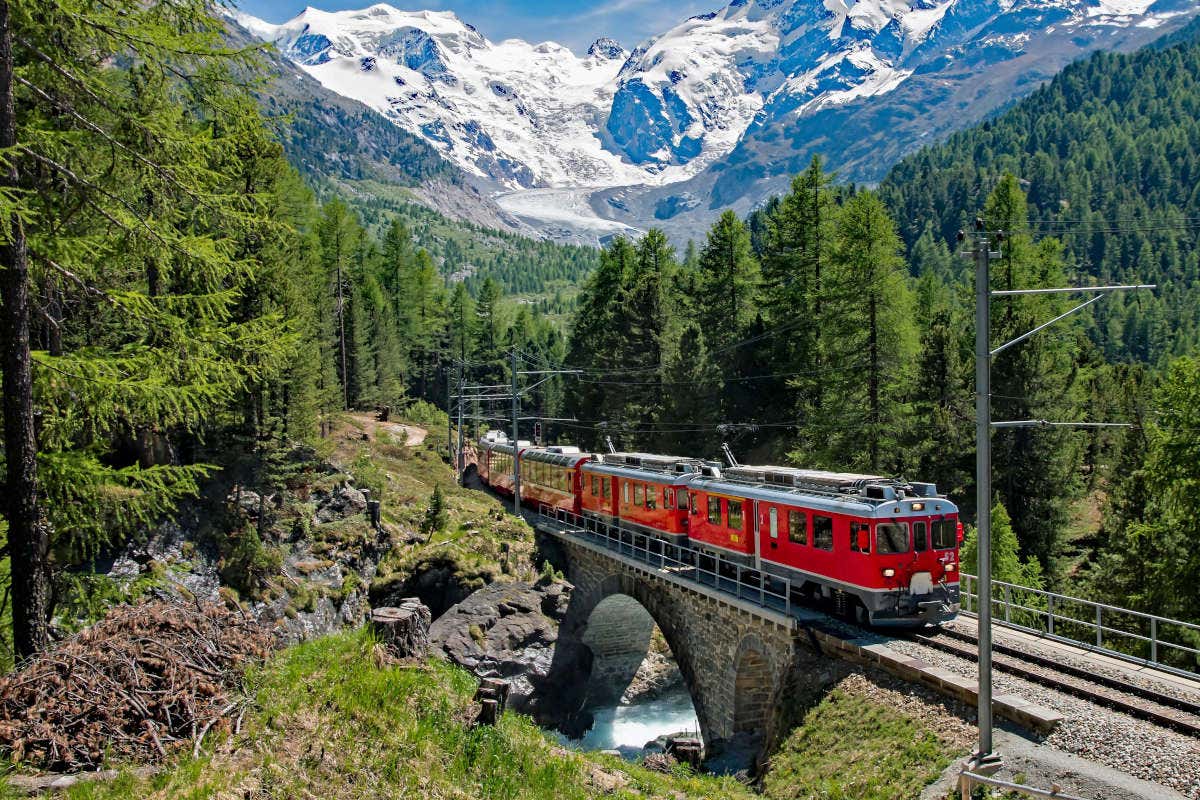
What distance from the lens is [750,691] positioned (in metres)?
20.9

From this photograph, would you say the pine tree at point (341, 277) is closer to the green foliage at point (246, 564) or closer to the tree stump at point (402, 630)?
the green foliage at point (246, 564)

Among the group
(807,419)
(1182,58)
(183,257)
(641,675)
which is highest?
(1182,58)

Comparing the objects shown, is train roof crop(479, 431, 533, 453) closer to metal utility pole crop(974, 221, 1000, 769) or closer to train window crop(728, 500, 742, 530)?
train window crop(728, 500, 742, 530)

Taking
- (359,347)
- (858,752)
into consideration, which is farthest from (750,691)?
(359,347)

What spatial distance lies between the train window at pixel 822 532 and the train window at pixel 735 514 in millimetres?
3255

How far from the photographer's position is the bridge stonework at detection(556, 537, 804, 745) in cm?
1933

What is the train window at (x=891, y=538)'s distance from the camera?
1784 centimetres

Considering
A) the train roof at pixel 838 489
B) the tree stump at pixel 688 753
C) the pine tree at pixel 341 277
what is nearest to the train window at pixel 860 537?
the train roof at pixel 838 489

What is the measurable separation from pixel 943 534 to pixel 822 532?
2.64 meters

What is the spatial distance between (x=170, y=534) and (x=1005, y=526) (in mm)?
26799

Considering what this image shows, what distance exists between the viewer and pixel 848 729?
1487 centimetres

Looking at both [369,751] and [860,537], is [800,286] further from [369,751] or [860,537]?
[369,751]

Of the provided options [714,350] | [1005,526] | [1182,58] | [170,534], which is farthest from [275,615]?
[1182,58]

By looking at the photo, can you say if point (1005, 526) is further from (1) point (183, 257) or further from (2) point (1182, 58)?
(2) point (1182, 58)
